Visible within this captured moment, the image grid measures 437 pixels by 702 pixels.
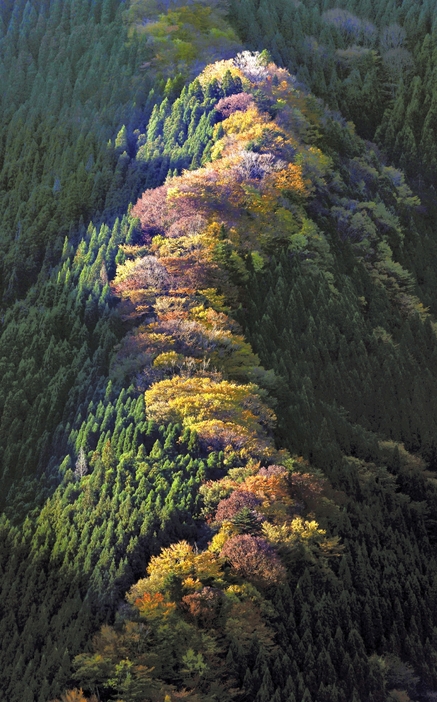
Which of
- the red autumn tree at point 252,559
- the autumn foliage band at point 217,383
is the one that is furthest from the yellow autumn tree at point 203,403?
the red autumn tree at point 252,559

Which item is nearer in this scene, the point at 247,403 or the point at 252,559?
the point at 252,559

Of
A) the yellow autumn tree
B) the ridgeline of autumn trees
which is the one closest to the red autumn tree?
the ridgeline of autumn trees

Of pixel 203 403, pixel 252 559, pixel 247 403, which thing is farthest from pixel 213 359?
pixel 252 559

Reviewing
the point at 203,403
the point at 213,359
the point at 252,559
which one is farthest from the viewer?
Answer: the point at 213,359

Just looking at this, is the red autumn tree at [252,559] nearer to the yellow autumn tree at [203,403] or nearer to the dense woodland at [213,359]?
the dense woodland at [213,359]

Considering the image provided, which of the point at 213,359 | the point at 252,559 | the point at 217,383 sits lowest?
the point at 252,559

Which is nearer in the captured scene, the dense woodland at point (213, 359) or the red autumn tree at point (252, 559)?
the dense woodland at point (213, 359)

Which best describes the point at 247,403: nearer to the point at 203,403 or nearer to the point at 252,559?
the point at 203,403

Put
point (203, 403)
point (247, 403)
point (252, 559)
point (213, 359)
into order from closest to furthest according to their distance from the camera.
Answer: point (252, 559) < point (203, 403) < point (247, 403) < point (213, 359)

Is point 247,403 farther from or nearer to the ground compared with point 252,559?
farther from the ground
